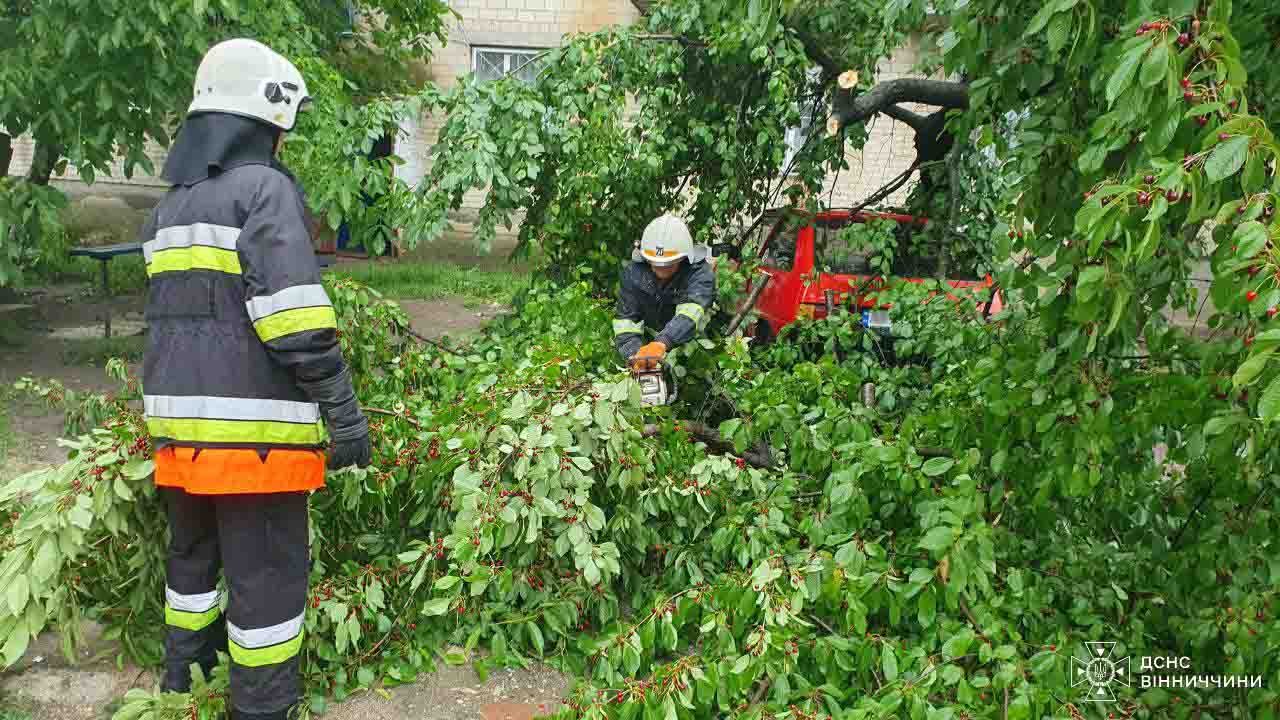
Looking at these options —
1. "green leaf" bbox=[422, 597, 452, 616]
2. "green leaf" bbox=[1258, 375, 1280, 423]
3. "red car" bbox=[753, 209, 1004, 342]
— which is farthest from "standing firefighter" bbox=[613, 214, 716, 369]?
"green leaf" bbox=[1258, 375, 1280, 423]

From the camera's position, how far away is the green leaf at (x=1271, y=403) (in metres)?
1.36

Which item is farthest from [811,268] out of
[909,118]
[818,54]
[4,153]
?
[4,153]

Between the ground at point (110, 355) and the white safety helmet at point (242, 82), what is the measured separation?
5.92ft

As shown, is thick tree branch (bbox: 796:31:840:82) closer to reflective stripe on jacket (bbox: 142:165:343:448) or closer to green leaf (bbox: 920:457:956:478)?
green leaf (bbox: 920:457:956:478)

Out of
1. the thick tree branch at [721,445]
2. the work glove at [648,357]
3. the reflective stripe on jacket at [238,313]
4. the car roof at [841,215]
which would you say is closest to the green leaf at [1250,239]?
the reflective stripe on jacket at [238,313]

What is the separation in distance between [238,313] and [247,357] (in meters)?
0.12

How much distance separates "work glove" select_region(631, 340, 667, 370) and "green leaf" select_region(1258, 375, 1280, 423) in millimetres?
2653

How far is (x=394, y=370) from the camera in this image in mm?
4277

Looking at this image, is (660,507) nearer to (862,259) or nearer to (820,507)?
(820,507)

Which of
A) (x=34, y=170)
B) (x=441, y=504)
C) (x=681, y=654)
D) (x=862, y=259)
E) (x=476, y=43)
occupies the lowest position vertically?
(x=681, y=654)

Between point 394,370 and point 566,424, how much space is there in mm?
1615

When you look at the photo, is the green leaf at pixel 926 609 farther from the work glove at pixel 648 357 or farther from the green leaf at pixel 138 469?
the green leaf at pixel 138 469

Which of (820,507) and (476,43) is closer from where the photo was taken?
(820,507)

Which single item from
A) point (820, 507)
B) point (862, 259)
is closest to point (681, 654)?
point (820, 507)
